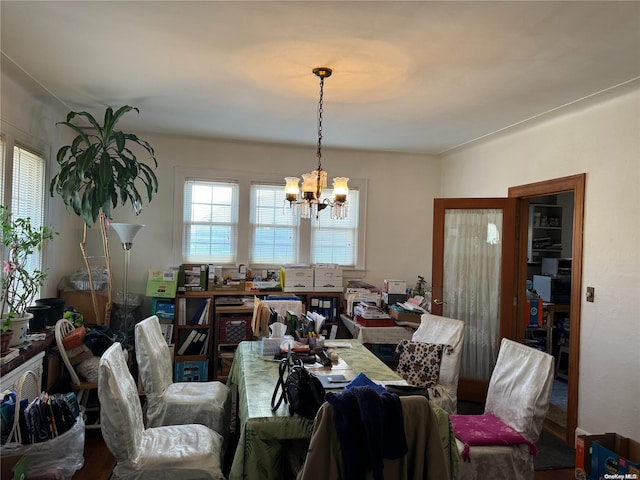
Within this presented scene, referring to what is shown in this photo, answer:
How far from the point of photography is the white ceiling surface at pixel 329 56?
203 centimetres

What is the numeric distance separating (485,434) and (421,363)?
794 mm

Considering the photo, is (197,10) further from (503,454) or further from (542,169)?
(542,169)

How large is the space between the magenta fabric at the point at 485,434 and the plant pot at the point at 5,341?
2.74 meters

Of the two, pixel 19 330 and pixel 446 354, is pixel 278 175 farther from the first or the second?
pixel 19 330

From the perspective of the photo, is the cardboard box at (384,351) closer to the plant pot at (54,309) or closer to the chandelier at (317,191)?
the chandelier at (317,191)

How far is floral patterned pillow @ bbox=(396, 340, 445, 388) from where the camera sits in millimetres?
3071

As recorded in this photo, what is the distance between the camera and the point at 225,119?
3.93 meters

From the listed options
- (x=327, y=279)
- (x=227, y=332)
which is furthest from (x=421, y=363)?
(x=227, y=332)

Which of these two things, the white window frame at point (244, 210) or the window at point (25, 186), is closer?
the window at point (25, 186)

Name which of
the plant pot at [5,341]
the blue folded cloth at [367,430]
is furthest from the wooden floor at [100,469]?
the blue folded cloth at [367,430]

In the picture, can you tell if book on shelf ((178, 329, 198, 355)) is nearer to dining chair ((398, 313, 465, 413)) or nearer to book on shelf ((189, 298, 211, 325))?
book on shelf ((189, 298, 211, 325))

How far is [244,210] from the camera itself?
486cm

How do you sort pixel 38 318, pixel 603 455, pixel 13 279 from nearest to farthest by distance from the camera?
pixel 603 455 → pixel 13 279 → pixel 38 318

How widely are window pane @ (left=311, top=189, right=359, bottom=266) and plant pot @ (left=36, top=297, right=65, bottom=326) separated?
2.66m
